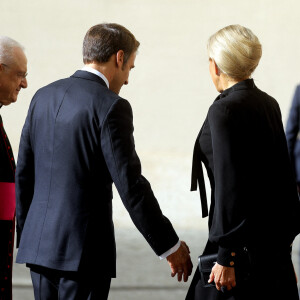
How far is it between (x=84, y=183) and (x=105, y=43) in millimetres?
542

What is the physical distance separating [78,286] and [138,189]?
1.32 ft

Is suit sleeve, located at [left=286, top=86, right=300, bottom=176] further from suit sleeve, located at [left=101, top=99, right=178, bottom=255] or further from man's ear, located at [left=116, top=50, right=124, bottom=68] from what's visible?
suit sleeve, located at [left=101, top=99, right=178, bottom=255]

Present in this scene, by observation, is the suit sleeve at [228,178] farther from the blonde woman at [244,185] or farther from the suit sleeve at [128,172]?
the suit sleeve at [128,172]

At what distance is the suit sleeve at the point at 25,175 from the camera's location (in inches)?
115

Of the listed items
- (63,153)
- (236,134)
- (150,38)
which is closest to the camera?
(236,134)

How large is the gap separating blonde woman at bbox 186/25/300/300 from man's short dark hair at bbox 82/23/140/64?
359 millimetres

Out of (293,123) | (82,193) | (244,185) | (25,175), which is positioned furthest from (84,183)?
(293,123)

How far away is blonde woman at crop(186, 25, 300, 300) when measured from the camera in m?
2.59

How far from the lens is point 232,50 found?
2.69 m

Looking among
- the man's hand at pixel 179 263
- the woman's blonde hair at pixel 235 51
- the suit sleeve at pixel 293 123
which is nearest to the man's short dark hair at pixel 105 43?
the woman's blonde hair at pixel 235 51

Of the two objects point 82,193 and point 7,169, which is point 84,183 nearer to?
point 82,193

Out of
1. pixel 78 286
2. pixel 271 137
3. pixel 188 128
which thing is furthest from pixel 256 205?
pixel 188 128

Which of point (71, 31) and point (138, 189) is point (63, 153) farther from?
point (71, 31)

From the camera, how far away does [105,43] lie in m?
2.91
